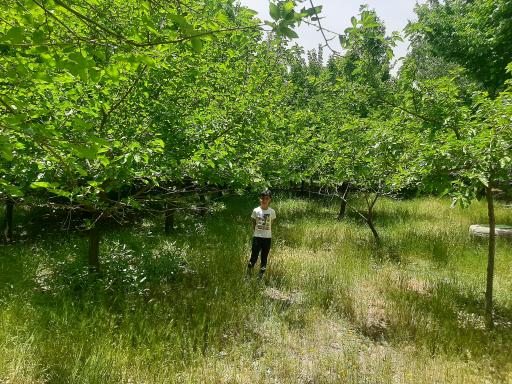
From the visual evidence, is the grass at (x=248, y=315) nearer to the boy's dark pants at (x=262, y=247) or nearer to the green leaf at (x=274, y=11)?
the boy's dark pants at (x=262, y=247)

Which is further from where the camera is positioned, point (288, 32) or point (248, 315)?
point (248, 315)

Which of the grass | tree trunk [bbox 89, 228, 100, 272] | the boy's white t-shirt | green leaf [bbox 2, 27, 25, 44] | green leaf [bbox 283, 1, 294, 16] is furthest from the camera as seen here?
the boy's white t-shirt

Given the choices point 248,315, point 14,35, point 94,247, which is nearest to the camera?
point 14,35

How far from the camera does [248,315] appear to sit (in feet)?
18.3

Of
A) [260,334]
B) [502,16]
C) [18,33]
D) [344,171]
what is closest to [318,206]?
[344,171]

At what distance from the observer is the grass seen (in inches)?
160

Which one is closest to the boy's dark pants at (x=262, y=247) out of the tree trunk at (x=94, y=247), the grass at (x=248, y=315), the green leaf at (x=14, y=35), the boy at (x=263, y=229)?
the boy at (x=263, y=229)

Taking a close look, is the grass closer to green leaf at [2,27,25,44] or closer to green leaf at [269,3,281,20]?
green leaf at [2,27,25,44]

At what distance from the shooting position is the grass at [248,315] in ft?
13.3

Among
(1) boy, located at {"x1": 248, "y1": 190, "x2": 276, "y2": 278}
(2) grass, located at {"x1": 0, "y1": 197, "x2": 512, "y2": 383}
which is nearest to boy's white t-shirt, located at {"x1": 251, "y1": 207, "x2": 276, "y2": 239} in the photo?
(1) boy, located at {"x1": 248, "y1": 190, "x2": 276, "y2": 278}

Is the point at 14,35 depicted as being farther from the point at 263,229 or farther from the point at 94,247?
the point at 263,229

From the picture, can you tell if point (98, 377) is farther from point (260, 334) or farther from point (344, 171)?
point (344, 171)

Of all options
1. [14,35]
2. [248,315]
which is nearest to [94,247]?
[248,315]

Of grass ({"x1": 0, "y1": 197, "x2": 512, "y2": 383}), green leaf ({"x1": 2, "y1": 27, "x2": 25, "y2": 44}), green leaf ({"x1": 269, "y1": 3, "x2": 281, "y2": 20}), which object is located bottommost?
grass ({"x1": 0, "y1": 197, "x2": 512, "y2": 383})
